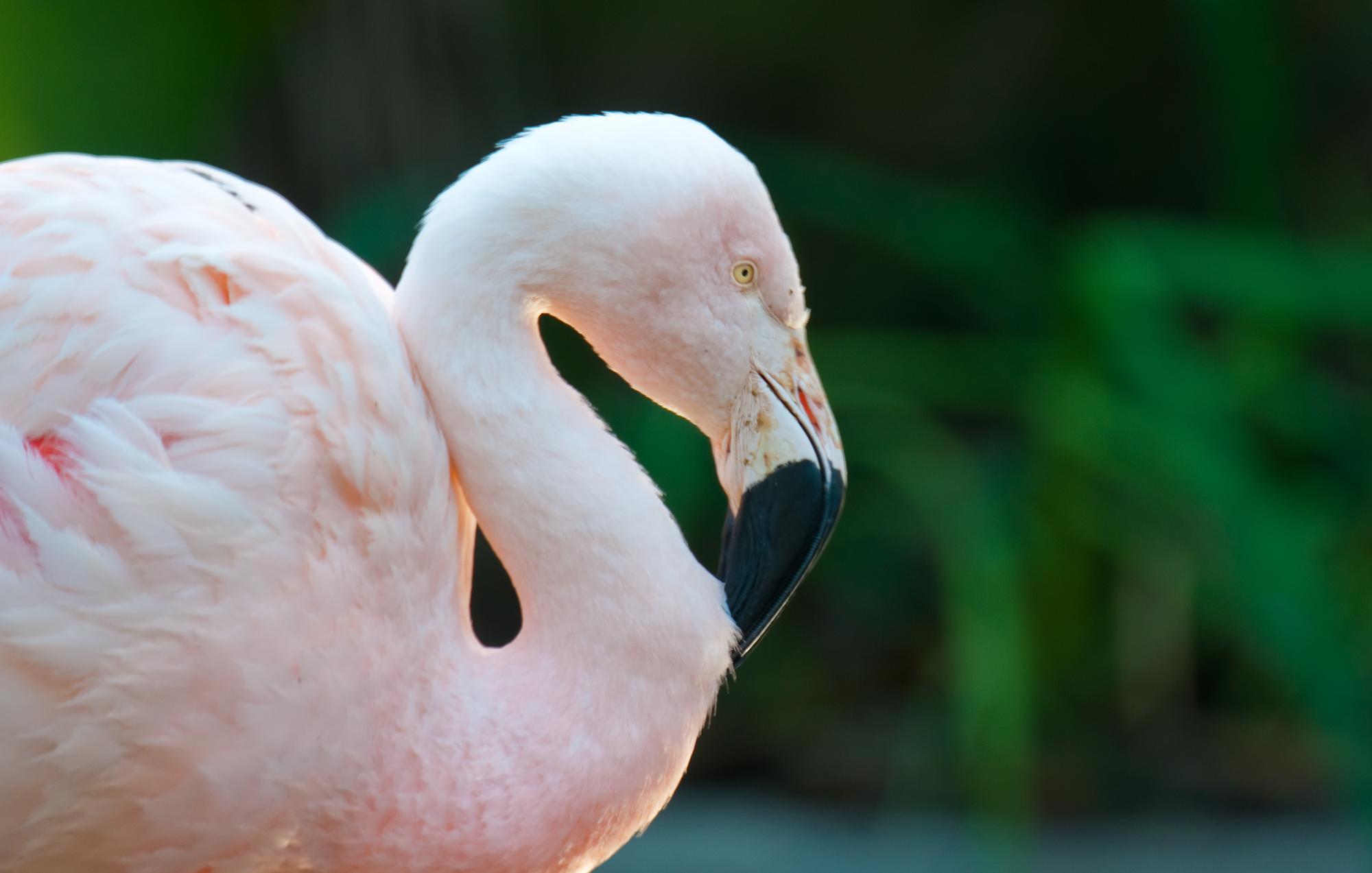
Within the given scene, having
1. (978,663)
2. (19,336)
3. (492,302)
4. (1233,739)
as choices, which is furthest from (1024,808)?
(19,336)

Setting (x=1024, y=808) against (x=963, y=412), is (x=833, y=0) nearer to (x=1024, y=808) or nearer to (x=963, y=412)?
(x=963, y=412)

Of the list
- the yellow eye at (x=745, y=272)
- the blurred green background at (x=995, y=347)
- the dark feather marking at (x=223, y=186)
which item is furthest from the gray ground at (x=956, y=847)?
the dark feather marking at (x=223, y=186)

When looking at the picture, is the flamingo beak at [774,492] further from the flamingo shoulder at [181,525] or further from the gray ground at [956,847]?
the gray ground at [956,847]

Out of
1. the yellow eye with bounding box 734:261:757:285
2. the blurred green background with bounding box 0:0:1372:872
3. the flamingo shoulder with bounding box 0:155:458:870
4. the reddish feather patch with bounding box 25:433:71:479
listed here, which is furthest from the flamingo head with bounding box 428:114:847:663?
the blurred green background with bounding box 0:0:1372:872

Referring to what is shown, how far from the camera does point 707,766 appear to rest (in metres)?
4.59

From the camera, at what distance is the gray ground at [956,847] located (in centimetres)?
382

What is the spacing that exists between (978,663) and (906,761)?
0.86m

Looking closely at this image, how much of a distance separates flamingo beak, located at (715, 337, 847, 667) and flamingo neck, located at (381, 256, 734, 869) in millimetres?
44

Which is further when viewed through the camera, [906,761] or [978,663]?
[906,761]

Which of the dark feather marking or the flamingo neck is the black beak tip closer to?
the flamingo neck

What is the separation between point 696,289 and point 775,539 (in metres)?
0.32

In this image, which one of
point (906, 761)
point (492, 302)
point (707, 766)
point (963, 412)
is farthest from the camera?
point (963, 412)

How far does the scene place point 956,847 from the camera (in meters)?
3.91

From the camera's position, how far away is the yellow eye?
1.71m
